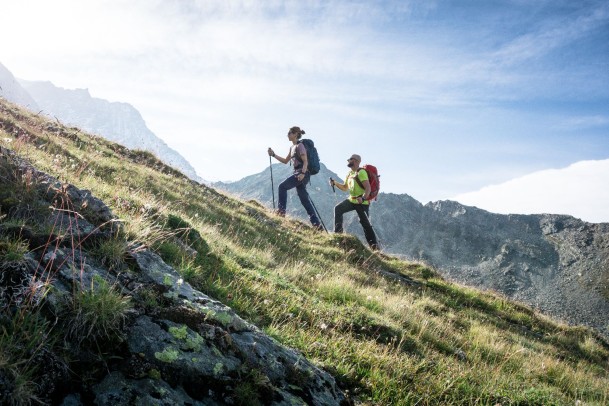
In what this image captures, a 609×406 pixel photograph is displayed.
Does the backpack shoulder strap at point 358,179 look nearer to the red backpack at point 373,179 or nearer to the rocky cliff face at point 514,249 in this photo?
the red backpack at point 373,179

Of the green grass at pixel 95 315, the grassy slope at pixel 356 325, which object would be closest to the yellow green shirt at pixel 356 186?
the grassy slope at pixel 356 325

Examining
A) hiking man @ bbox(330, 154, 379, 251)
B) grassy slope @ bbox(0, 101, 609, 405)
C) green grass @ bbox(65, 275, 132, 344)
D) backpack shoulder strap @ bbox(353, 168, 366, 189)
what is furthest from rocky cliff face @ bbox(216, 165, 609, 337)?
green grass @ bbox(65, 275, 132, 344)

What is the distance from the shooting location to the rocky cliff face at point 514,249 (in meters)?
84.8

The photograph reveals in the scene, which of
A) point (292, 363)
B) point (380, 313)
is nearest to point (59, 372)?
point (292, 363)

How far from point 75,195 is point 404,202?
18427 centimetres

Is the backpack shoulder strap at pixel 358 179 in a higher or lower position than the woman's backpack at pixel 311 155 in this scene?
lower

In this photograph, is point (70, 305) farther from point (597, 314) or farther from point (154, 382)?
point (597, 314)

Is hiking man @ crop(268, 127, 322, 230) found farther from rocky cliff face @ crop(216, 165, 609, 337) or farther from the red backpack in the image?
rocky cliff face @ crop(216, 165, 609, 337)

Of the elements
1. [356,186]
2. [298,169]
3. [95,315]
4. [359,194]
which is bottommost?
[95,315]

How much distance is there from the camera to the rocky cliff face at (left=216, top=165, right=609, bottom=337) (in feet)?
278

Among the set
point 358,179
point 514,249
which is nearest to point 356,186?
point 358,179

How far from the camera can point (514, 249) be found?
121 m

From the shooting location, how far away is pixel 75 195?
13.1 feet

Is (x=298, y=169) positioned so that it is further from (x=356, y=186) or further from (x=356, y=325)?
(x=356, y=325)
